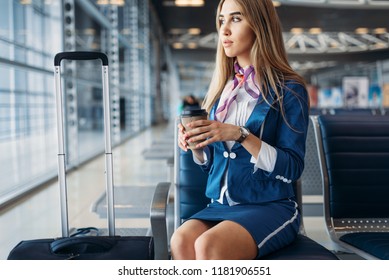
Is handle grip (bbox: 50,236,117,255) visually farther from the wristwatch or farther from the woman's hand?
the wristwatch

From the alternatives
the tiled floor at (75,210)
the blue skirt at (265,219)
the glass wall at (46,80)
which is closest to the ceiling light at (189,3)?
the glass wall at (46,80)

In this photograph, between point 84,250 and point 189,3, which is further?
point 189,3

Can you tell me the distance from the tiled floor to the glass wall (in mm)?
236

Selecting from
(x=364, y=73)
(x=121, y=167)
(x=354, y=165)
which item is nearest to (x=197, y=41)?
(x=364, y=73)

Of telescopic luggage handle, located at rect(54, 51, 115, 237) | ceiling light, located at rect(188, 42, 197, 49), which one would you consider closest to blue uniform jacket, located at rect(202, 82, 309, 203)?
telescopic luggage handle, located at rect(54, 51, 115, 237)

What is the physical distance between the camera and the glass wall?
17.3 ft

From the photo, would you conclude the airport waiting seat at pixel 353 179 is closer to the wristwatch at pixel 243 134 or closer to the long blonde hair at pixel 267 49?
the long blonde hair at pixel 267 49

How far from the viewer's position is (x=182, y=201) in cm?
179

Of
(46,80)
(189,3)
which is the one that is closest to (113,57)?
(46,80)

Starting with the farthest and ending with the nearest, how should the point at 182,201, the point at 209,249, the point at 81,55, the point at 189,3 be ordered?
the point at 189,3, the point at 182,201, the point at 81,55, the point at 209,249

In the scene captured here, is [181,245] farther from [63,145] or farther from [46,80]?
[46,80]

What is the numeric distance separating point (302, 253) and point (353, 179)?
0.66m

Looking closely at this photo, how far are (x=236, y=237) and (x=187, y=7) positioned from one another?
14947 mm

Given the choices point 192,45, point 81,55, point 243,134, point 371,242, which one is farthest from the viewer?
point 192,45
